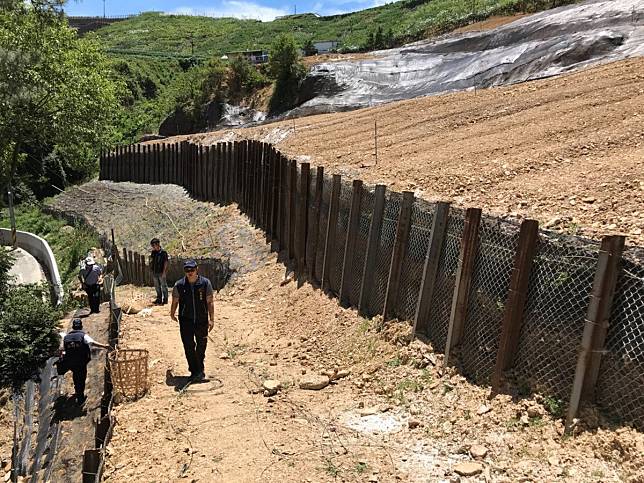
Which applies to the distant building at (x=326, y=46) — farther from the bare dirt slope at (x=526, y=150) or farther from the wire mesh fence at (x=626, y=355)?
the wire mesh fence at (x=626, y=355)

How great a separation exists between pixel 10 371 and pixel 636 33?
18135 millimetres

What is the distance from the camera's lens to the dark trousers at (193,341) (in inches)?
278

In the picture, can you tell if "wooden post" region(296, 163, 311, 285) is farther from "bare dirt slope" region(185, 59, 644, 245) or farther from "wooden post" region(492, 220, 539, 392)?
"wooden post" region(492, 220, 539, 392)

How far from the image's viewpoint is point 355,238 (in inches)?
335

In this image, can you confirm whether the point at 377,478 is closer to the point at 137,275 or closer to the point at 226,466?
the point at 226,466

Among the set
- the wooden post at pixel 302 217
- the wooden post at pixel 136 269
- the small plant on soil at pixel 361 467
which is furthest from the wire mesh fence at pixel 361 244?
the wooden post at pixel 136 269

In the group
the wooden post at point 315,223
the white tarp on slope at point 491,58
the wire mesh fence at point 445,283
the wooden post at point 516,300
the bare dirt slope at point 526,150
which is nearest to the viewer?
the wooden post at point 516,300

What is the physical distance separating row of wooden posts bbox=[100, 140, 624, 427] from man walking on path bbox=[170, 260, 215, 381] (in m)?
2.23

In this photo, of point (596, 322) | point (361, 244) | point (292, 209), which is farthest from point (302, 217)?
point (596, 322)

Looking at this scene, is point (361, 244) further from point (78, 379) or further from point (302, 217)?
point (78, 379)

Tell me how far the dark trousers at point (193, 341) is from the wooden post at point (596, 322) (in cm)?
434

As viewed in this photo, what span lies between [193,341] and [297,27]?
255ft

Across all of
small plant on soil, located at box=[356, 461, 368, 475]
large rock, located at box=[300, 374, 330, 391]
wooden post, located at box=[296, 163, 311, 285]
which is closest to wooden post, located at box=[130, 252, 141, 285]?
wooden post, located at box=[296, 163, 311, 285]

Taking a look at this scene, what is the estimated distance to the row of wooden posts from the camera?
452 centimetres
